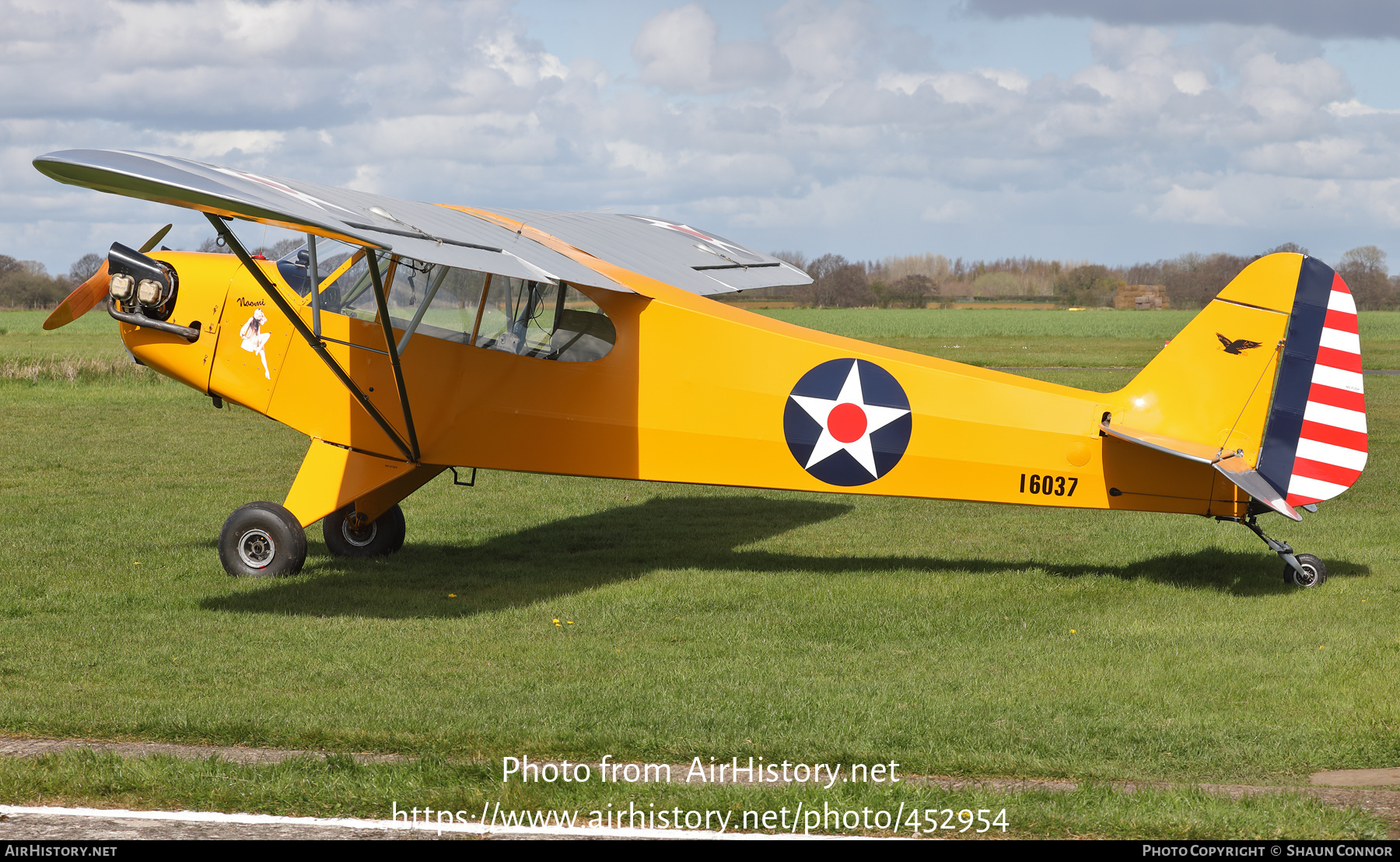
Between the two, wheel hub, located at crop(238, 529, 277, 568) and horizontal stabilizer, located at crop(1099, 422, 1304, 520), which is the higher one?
horizontal stabilizer, located at crop(1099, 422, 1304, 520)

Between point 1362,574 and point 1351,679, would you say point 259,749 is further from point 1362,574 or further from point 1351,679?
point 1362,574

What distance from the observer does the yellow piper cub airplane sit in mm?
7949

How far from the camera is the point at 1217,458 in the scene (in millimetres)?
7820

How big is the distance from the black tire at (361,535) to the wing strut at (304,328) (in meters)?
1.26

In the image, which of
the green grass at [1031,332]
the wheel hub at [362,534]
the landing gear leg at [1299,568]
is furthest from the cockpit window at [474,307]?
the green grass at [1031,332]

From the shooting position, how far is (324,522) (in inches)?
389

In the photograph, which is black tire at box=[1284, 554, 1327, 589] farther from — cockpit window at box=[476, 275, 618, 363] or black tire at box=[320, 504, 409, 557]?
black tire at box=[320, 504, 409, 557]

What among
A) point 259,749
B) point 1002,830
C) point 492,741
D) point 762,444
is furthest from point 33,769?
point 762,444

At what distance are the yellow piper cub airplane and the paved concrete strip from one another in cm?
278

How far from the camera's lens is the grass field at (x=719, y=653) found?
4945mm

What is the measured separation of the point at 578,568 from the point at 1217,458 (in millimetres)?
5095

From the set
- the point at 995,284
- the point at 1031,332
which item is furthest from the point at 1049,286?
the point at 1031,332

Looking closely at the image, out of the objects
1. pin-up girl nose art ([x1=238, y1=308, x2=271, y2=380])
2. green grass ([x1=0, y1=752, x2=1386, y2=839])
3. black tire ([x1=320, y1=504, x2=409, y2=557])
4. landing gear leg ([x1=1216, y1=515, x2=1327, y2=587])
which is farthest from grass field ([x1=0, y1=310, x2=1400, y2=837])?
pin-up girl nose art ([x1=238, y1=308, x2=271, y2=380])
